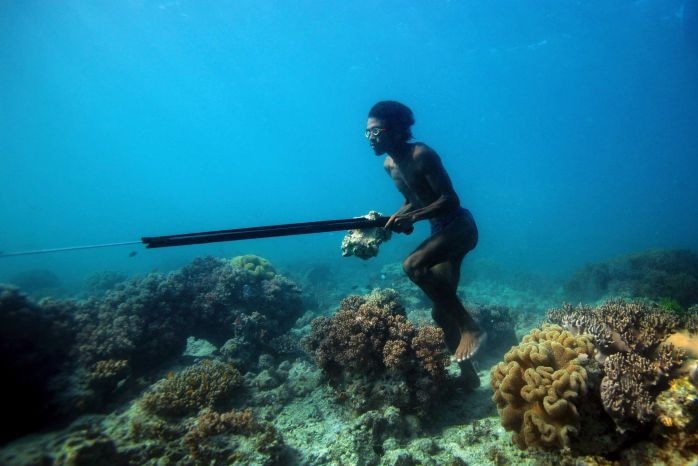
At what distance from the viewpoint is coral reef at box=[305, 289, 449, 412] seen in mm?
4723

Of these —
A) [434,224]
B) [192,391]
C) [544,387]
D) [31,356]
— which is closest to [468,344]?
[544,387]

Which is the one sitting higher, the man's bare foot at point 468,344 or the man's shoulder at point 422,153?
the man's shoulder at point 422,153

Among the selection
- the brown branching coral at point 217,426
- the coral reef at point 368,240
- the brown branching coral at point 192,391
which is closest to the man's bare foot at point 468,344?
the coral reef at point 368,240

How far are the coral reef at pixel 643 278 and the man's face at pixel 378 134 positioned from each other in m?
12.0

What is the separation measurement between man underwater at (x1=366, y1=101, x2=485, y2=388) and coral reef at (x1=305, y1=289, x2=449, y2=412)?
0.41 metres

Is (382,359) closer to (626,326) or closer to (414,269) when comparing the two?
(414,269)

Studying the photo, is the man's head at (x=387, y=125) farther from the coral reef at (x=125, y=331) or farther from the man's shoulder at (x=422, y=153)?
the coral reef at (x=125, y=331)

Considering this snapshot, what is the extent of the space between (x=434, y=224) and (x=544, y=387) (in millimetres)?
2603

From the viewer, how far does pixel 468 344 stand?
15.8 ft

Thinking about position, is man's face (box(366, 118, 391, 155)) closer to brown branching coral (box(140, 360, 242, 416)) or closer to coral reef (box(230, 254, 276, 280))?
brown branching coral (box(140, 360, 242, 416))

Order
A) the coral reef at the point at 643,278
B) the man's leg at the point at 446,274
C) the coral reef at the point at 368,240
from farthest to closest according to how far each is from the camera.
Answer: the coral reef at the point at 643,278
the coral reef at the point at 368,240
the man's leg at the point at 446,274

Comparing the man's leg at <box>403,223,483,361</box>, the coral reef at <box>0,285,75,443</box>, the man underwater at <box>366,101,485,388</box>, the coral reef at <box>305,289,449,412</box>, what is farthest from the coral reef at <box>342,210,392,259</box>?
the coral reef at <box>0,285,75,443</box>

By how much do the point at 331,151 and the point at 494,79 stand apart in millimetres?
115464

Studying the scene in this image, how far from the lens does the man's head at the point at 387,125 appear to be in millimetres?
4992
